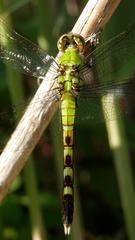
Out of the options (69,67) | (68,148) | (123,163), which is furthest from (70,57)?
(123,163)

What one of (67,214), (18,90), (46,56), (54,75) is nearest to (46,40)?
(18,90)

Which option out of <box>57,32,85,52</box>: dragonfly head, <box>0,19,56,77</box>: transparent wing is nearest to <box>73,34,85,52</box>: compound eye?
<box>57,32,85,52</box>: dragonfly head

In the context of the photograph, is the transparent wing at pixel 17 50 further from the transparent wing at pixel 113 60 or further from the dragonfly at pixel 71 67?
the transparent wing at pixel 113 60

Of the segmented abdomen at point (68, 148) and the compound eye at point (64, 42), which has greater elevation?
the compound eye at point (64, 42)

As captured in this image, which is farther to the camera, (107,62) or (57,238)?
(57,238)

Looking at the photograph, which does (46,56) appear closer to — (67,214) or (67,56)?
(67,56)

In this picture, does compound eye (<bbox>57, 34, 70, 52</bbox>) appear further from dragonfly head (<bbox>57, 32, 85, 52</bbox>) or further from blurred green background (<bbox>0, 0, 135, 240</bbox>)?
blurred green background (<bbox>0, 0, 135, 240</bbox>)

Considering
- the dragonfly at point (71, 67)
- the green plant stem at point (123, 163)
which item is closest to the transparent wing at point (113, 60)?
the dragonfly at point (71, 67)

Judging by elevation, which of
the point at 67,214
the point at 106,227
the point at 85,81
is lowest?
the point at 67,214
